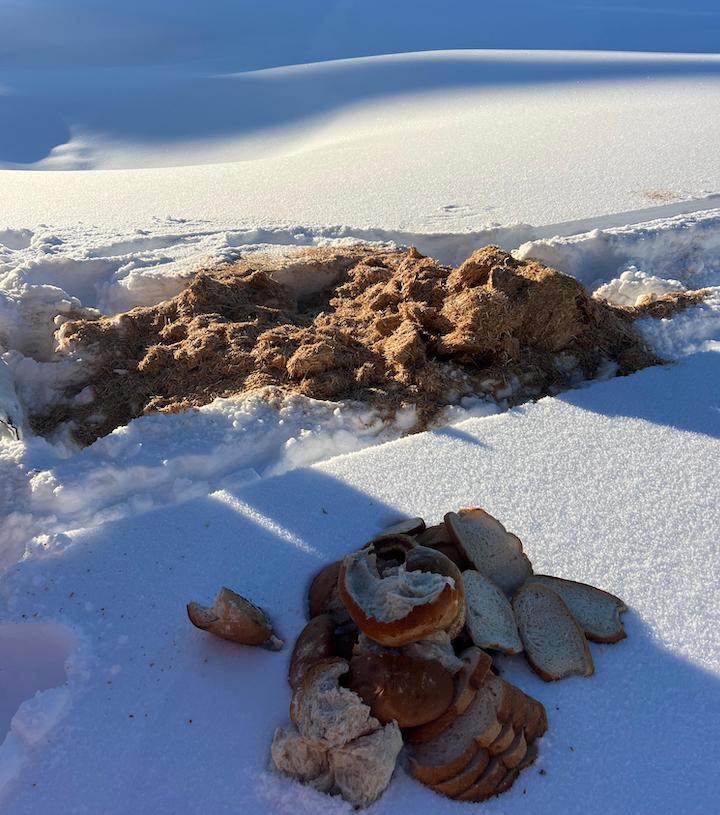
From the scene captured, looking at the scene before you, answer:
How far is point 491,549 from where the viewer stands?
1.95m

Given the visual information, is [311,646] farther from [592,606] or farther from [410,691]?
[592,606]

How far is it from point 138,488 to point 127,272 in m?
1.76

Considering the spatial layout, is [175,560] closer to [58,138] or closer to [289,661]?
[289,661]

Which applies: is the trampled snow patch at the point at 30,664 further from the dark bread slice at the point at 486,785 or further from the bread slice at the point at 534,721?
the bread slice at the point at 534,721

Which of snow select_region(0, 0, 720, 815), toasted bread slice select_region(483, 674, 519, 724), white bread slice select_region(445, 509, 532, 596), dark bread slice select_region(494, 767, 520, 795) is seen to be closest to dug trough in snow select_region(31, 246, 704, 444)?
snow select_region(0, 0, 720, 815)

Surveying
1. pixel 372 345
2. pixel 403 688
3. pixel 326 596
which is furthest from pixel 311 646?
pixel 372 345

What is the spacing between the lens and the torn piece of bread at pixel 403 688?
152 cm

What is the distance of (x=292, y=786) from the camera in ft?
5.01

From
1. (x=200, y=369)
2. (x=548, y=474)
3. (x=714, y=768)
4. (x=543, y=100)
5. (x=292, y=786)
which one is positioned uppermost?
(x=543, y=100)

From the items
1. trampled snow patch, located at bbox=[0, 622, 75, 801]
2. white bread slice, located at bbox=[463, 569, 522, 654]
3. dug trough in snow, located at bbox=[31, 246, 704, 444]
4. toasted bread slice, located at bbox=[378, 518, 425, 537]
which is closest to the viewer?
white bread slice, located at bbox=[463, 569, 522, 654]

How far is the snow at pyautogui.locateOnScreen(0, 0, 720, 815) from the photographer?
1.62 meters

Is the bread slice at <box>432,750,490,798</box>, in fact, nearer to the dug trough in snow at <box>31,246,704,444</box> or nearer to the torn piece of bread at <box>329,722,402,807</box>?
the torn piece of bread at <box>329,722,402,807</box>

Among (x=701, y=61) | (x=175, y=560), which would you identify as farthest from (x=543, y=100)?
(x=175, y=560)

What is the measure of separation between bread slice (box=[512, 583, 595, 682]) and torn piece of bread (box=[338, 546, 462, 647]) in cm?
29
